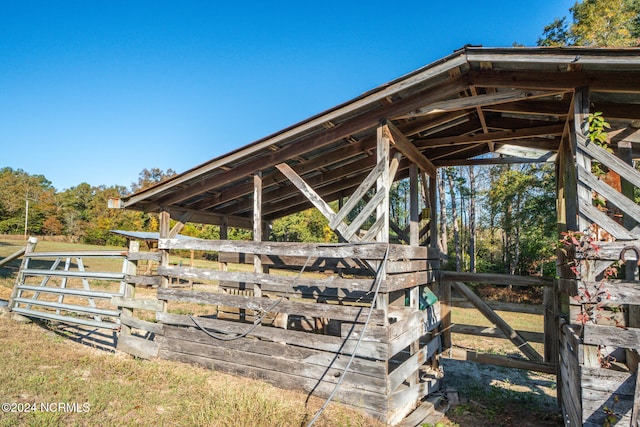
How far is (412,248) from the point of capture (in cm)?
591

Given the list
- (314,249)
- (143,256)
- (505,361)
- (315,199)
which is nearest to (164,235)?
(143,256)

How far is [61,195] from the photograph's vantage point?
53.3 meters

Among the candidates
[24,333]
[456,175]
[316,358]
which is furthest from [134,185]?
[316,358]

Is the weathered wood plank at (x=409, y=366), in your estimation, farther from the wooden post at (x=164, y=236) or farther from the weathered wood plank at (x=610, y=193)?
Answer: the wooden post at (x=164, y=236)

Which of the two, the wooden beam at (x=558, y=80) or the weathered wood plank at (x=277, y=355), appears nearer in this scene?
the wooden beam at (x=558, y=80)

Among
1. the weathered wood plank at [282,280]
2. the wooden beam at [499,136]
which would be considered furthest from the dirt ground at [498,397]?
the wooden beam at [499,136]

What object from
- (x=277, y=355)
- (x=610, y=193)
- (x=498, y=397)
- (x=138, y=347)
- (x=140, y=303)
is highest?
(x=610, y=193)

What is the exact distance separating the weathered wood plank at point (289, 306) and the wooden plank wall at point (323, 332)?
1 cm

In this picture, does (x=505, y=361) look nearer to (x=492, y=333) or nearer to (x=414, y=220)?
(x=492, y=333)

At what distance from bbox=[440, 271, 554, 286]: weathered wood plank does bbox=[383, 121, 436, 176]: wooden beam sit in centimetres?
224

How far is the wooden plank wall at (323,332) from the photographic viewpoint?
15.4 feet

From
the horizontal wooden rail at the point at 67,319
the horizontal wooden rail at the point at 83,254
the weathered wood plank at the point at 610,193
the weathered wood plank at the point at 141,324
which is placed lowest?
the horizontal wooden rail at the point at 67,319

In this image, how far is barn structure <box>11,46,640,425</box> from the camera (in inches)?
150

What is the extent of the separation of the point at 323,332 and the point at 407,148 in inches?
145
